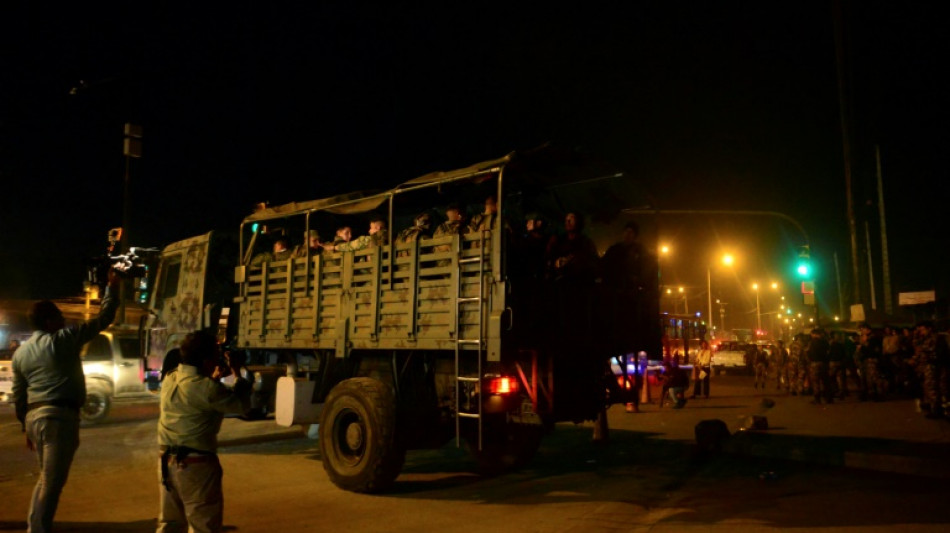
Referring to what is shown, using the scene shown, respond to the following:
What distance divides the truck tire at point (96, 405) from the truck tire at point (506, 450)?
850cm

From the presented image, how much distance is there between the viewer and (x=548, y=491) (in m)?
7.29

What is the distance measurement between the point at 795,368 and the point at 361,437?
561 inches

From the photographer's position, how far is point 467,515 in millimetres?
6316

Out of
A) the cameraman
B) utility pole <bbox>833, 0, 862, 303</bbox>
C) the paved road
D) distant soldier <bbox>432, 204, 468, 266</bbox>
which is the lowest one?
the paved road

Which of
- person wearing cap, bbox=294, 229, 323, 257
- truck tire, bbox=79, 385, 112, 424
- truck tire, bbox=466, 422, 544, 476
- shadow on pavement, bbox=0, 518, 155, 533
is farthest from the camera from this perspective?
truck tire, bbox=79, 385, 112, 424

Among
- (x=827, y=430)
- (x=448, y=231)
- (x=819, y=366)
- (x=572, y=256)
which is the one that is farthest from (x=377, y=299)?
(x=819, y=366)

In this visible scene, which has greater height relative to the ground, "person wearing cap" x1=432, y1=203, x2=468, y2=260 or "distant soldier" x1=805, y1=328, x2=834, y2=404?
"person wearing cap" x1=432, y1=203, x2=468, y2=260

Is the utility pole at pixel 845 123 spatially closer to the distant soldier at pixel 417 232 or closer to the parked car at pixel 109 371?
the distant soldier at pixel 417 232

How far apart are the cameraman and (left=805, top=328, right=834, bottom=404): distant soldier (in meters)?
14.1

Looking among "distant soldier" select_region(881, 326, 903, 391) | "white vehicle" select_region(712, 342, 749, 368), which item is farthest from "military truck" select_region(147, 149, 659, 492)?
"white vehicle" select_region(712, 342, 749, 368)

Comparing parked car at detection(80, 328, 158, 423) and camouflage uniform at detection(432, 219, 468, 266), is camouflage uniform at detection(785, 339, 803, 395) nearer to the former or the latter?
camouflage uniform at detection(432, 219, 468, 266)

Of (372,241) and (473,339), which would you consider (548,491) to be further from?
(372,241)

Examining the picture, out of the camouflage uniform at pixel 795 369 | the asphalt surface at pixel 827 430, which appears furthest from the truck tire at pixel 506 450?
the camouflage uniform at pixel 795 369

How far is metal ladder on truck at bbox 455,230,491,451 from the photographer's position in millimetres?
6465
